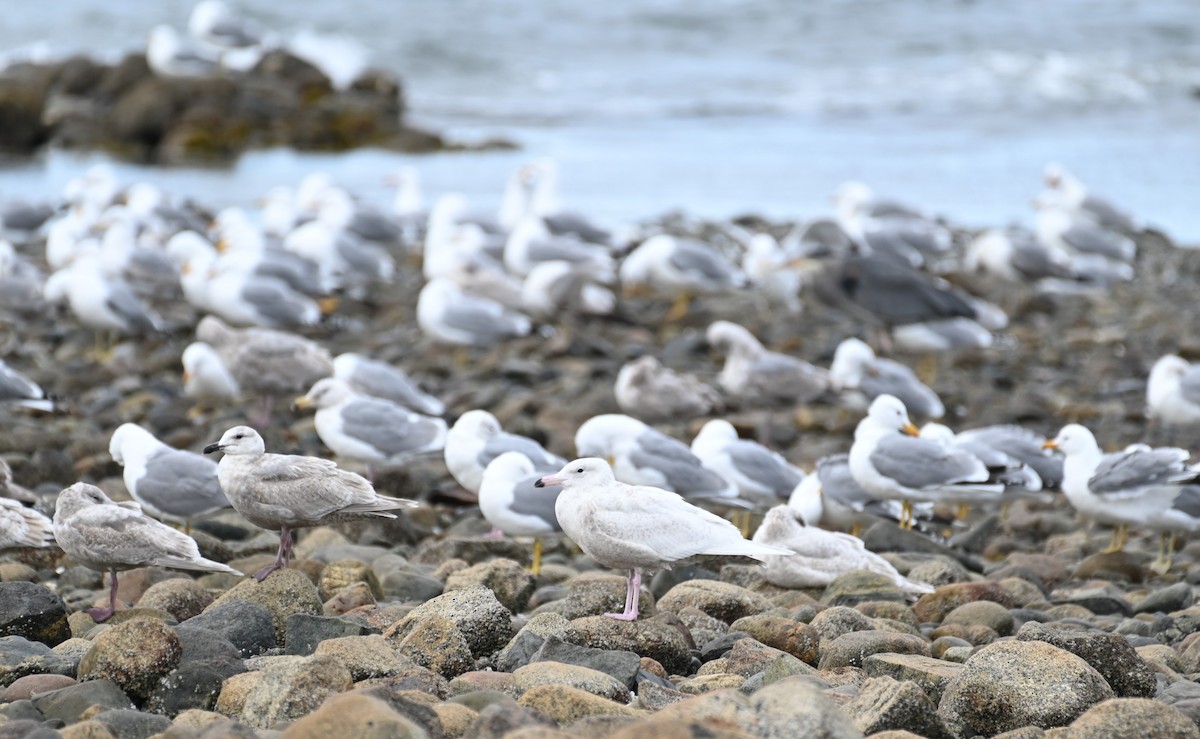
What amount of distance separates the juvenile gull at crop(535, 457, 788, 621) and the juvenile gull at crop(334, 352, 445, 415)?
380cm

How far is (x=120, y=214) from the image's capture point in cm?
1554

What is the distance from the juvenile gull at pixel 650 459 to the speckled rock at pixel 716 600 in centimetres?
173

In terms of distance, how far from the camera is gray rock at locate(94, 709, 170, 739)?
398 cm

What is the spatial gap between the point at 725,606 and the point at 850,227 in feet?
36.1

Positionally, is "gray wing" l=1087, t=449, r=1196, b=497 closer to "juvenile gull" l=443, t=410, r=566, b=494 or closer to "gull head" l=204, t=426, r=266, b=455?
"juvenile gull" l=443, t=410, r=566, b=494

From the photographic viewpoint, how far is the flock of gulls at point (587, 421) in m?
5.81

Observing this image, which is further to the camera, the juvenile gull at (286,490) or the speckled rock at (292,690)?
the juvenile gull at (286,490)

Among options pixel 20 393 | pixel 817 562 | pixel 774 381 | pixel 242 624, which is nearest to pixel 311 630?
pixel 242 624

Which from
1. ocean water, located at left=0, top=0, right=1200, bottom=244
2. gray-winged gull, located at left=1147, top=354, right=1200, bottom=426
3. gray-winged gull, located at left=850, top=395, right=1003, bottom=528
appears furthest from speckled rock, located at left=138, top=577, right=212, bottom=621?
ocean water, located at left=0, top=0, right=1200, bottom=244

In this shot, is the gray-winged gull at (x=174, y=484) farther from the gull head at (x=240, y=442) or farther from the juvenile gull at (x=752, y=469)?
the juvenile gull at (x=752, y=469)

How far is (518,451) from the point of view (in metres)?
7.41

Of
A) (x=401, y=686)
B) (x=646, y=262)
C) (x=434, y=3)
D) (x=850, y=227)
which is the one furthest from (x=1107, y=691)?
(x=434, y=3)

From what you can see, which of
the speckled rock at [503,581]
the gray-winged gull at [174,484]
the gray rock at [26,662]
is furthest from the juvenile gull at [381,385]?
the gray rock at [26,662]

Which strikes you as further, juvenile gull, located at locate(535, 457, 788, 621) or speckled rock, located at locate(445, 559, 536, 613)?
speckled rock, located at locate(445, 559, 536, 613)
